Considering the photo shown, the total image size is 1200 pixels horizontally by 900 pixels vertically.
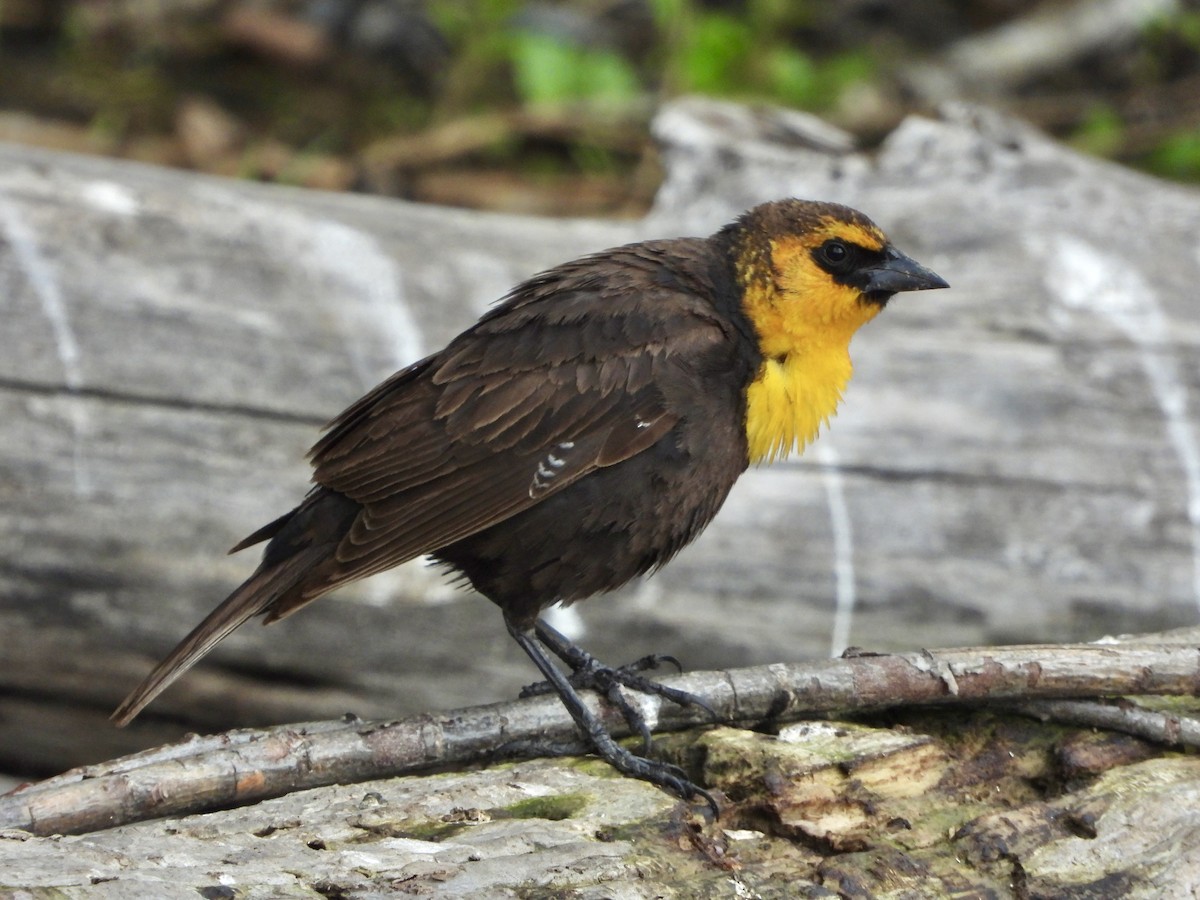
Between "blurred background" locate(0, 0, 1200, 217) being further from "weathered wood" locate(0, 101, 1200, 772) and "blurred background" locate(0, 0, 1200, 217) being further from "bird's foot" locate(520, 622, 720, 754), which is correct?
"bird's foot" locate(520, 622, 720, 754)

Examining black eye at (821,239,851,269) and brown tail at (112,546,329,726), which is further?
black eye at (821,239,851,269)

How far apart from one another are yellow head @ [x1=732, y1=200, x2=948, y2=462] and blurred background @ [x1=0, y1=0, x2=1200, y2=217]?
4.28 m

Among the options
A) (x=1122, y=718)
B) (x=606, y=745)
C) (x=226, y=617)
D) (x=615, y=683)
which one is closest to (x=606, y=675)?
(x=615, y=683)

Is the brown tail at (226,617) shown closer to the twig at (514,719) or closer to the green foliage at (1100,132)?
the twig at (514,719)

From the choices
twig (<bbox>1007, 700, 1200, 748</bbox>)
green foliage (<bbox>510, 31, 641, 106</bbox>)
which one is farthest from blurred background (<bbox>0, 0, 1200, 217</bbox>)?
twig (<bbox>1007, 700, 1200, 748</bbox>)

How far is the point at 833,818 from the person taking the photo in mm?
3514

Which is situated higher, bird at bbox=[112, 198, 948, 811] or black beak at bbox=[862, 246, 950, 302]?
black beak at bbox=[862, 246, 950, 302]

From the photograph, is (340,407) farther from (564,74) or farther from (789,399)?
(564,74)

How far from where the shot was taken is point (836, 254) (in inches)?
174

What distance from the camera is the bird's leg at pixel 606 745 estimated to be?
3.65 m

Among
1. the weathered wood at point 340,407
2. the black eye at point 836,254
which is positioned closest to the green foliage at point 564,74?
the weathered wood at point 340,407

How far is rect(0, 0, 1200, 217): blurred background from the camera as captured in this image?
29.4ft

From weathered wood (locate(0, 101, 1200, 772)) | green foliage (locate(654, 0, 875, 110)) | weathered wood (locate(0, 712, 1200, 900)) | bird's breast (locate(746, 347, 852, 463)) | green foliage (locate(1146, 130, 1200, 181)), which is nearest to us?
weathered wood (locate(0, 712, 1200, 900))

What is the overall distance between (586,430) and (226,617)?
1.12m
